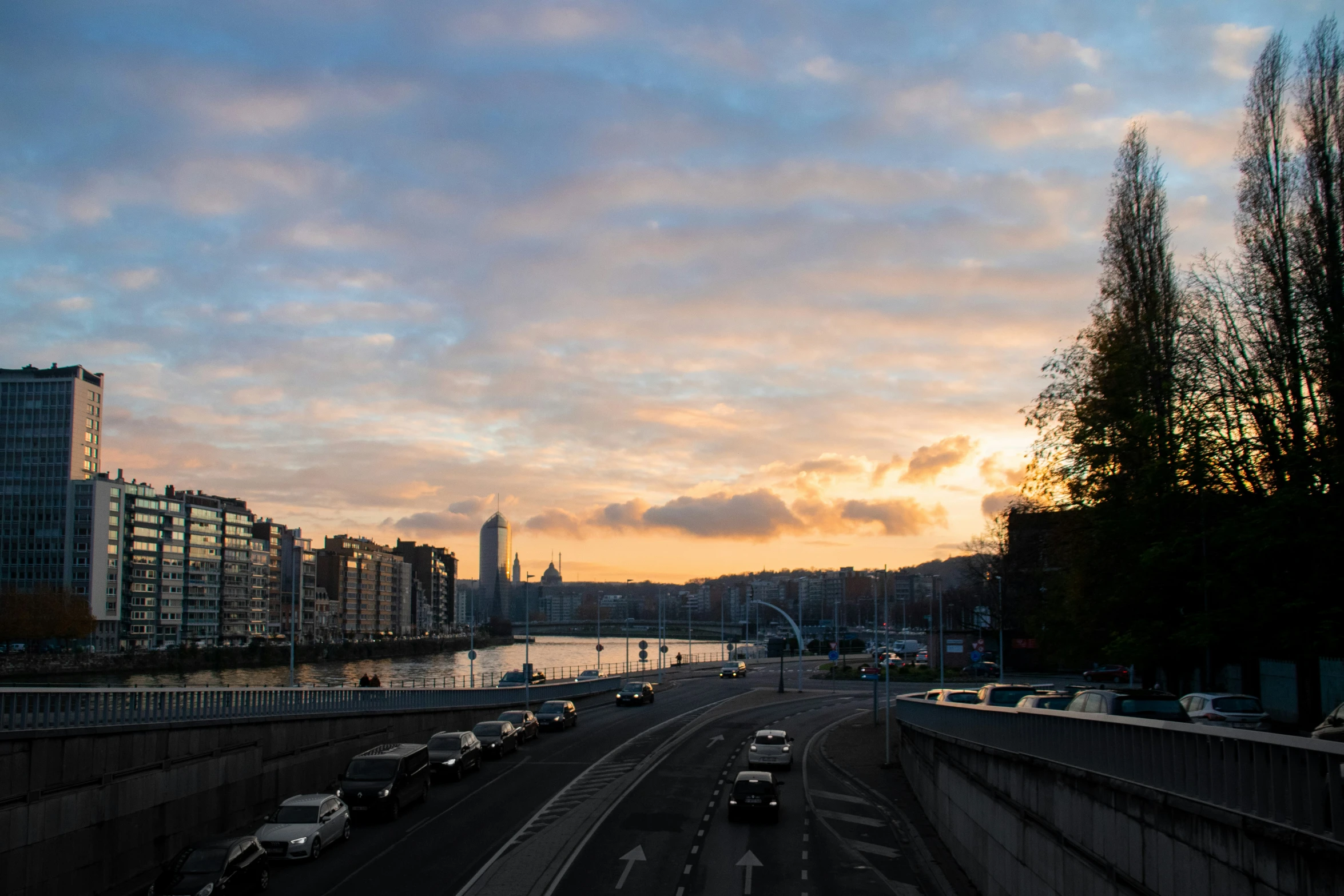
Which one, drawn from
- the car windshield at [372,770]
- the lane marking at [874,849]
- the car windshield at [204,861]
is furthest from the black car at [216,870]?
the lane marking at [874,849]

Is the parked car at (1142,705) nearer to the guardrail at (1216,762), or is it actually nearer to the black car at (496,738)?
the guardrail at (1216,762)

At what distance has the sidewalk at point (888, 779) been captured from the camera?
26.6 meters

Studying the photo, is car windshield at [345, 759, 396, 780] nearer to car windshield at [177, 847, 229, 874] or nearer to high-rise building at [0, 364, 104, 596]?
car windshield at [177, 847, 229, 874]

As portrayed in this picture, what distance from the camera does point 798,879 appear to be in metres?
25.0

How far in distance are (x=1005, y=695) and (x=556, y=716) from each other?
29046mm

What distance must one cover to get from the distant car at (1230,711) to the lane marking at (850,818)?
1016cm

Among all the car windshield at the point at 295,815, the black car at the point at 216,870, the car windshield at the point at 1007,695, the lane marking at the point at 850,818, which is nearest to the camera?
the black car at the point at 216,870

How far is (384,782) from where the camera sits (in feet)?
105

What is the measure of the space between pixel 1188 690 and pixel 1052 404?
55.5 feet

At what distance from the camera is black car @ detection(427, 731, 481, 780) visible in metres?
39.0

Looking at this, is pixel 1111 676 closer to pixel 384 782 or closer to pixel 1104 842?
pixel 384 782

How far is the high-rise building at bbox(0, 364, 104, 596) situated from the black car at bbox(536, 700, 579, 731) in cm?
12407

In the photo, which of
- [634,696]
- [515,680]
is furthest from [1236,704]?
[515,680]

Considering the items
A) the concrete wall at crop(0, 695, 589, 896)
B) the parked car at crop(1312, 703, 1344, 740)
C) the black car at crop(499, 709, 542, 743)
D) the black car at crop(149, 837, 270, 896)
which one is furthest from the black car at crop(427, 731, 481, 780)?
the parked car at crop(1312, 703, 1344, 740)
